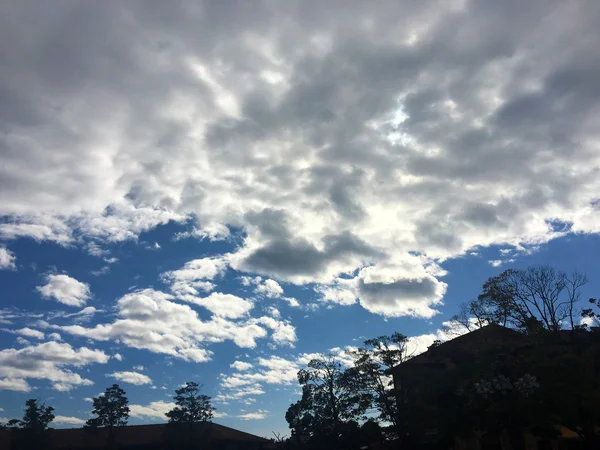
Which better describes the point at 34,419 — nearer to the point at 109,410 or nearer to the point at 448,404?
the point at 109,410

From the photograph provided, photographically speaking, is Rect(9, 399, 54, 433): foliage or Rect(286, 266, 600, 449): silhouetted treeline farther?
Rect(9, 399, 54, 433): foliage

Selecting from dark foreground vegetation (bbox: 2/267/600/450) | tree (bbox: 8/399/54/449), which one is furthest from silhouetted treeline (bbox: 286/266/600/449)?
tree (bbox: 8/399/54/449)

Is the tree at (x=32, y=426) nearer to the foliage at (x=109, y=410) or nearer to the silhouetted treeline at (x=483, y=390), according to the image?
the foliage at (x=109, y=410)

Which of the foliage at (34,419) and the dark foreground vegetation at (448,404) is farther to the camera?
the foliage at (34,419)

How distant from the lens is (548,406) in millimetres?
21516

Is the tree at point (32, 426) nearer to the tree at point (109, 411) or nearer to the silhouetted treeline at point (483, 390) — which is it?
the tree at point (109, 411)

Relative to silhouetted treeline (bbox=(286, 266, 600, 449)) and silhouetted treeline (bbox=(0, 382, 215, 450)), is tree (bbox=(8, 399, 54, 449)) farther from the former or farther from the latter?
silhouetted treeline (bbox=(286, 266, 600, 449))

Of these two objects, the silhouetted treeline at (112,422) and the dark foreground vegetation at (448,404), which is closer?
the dark foreground vegetation at (448,404)

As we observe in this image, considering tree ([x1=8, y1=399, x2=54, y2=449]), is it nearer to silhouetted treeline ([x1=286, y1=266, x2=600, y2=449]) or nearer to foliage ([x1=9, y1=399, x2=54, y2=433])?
foliage ([x1=9, y1=399, x2=54, y2=433])

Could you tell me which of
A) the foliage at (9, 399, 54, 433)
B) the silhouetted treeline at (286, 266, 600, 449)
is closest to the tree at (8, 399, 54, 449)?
the foliage at (9, 399, 54, 433)

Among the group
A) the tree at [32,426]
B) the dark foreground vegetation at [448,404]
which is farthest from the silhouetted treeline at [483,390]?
the tree at [32,426]

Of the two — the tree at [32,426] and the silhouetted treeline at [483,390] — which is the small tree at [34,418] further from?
the silhouetted treeline at [483,390]

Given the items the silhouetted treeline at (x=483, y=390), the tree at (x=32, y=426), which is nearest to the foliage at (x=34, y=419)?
the tree at (x=32, y=426)

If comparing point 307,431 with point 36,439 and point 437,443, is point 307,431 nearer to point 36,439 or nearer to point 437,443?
point 437,443
